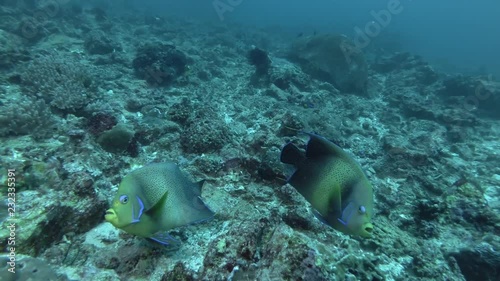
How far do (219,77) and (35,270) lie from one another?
9.62 m

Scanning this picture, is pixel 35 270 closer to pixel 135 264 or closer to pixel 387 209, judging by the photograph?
pixel 135 264

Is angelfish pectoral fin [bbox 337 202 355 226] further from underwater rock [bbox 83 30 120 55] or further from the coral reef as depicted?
underwater rock [bbox 83 30 120 55]

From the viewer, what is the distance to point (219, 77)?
1114 cm

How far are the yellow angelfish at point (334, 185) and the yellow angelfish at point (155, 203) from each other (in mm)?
902

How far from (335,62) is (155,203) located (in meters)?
12.6

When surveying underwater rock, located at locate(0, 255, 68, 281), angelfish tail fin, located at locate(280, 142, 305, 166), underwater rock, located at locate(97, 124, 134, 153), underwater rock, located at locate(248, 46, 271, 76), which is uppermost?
underwater rock, located at locate(248, 46, 271, 76)

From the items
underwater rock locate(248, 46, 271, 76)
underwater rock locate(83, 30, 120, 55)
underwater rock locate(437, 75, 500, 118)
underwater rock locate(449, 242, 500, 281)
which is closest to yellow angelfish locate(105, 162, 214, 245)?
underwater rock locate(449, 242, 500, 281)

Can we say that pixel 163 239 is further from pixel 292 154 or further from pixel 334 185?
pixel 334 185

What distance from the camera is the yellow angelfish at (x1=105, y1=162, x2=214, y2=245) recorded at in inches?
76.7

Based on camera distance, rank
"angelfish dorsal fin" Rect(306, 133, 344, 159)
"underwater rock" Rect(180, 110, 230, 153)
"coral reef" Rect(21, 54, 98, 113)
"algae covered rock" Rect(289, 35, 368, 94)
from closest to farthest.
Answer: "angelfish dorsal fin" Rect(306, 133, 344, 159)
"underwater rock" Rect(180, 110, 230, 153)
"coral reef" Rect(21, 54, 98, 113)
"algae covered rock" Rect(289, 35, 368, 94)

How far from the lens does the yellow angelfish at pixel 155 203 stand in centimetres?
195

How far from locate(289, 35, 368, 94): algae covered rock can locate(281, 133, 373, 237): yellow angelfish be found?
1121cm

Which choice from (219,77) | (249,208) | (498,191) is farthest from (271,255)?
(219,77)

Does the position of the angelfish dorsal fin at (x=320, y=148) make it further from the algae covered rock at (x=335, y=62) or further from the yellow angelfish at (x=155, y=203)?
the algae covered rock at (x=335, y=62)
